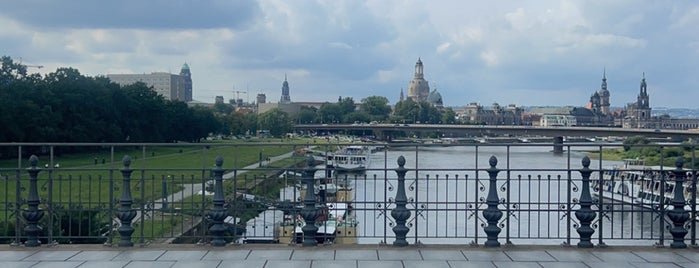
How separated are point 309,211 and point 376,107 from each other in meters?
151

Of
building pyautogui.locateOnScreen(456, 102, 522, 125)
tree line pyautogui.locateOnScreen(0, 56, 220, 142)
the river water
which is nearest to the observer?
the river water

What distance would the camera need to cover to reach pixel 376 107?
160000 millimetres

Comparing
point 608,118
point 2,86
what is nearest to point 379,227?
point 2,86

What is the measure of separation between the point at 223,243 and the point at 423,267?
2623mm

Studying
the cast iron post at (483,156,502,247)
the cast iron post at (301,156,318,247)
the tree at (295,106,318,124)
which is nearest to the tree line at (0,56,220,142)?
the cast iron post at (301,156,318,247)

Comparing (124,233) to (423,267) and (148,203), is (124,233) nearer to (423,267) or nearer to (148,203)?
(148,203)

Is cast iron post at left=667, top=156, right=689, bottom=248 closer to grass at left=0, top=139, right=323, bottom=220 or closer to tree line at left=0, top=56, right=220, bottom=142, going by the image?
grass at left=0, top=139, right=323, bottom=220

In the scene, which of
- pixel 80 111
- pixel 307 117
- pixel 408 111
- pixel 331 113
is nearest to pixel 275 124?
pixel 307 117

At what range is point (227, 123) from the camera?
107 meters

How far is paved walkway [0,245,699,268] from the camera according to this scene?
8.28 meters

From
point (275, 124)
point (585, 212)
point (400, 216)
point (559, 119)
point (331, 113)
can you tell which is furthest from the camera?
point (559, 119)

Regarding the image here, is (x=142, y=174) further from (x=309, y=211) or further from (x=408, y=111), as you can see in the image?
(x=408, y=111)

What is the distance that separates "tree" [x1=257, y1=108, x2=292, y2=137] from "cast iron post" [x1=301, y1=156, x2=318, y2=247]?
9420 centimetres

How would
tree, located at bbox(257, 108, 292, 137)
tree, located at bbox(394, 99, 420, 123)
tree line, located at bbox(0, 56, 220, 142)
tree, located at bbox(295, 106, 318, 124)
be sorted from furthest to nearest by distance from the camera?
tree, located at bbox(394, 99, 420, 123) < tree, located at bbox(295, 106, 318, 124) < tree, located at bbox(257, 108, 292, 137) < tree line, located at bbox(0, 56, 220, 142)
